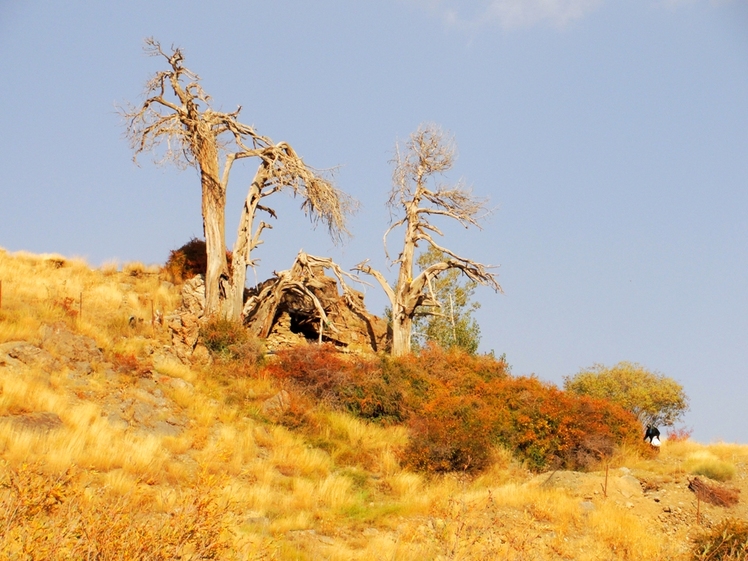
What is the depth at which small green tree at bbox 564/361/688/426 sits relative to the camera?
103 feet

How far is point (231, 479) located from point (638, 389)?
902 inches

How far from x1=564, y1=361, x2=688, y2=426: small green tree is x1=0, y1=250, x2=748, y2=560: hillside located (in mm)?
7006

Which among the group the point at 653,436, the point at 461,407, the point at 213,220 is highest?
the point at 213,220

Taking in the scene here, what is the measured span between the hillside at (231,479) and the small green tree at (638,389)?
7006 millimetres

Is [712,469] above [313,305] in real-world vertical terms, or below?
below

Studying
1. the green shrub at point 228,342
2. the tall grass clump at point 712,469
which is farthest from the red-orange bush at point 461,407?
the tall grass clump at point 712,469

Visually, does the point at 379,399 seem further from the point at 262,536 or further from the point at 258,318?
the point at 262,536

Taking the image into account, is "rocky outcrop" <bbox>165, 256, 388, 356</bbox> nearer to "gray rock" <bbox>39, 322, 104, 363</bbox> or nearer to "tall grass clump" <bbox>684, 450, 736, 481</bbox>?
"gray rock" <bbox>39, 322, 104, 363</bbox>

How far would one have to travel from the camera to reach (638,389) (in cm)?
3203

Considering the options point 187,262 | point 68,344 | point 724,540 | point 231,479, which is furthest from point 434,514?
point 187,262

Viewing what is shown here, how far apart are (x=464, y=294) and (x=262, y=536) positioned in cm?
2344

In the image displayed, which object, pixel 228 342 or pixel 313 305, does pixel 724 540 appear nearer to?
pixel 228 342

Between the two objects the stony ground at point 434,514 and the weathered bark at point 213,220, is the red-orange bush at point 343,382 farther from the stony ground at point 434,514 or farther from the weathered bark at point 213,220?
the weathered bark at point 213,220

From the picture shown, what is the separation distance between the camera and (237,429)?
18406 mm
